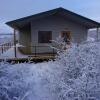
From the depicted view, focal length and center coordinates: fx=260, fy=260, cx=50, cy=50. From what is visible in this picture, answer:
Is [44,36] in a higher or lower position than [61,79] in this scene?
higher

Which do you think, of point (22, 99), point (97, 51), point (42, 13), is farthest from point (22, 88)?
point (42, 13)

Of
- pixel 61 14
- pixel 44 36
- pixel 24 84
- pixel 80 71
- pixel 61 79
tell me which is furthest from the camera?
pixel 44 36

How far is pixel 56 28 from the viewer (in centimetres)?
2200

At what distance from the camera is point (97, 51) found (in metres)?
10.6

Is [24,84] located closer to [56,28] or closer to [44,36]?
[44,36]

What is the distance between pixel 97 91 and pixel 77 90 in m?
0.80

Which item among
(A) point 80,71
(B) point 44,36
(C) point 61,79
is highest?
(B) point 44,36

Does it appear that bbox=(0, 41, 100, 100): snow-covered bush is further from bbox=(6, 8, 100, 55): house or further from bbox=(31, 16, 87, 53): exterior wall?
bbox=(31, 16, 87, 53): exterior wall

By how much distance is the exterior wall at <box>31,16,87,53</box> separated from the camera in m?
21.6

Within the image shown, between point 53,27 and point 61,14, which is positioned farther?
point 53,27

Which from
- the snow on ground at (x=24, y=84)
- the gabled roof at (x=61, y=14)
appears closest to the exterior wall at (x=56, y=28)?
the gabled roof at (x=61, y=14)

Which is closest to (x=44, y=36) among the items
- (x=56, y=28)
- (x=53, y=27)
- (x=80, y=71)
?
(x=53, y=27)

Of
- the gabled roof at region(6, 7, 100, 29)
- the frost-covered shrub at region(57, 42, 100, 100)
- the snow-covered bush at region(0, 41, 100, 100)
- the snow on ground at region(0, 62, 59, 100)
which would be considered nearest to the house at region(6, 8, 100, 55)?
the gabled roof at region(6, 7, 100, 29)

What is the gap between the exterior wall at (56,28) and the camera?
2161 cm
